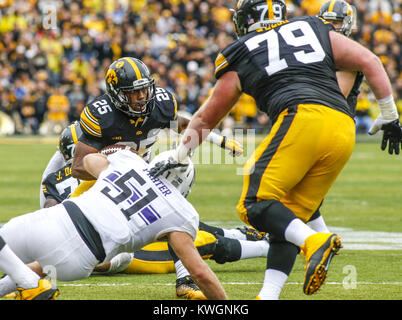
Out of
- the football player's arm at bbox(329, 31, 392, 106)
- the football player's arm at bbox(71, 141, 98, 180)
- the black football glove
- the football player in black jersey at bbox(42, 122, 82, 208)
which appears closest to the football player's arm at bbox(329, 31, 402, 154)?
the football player's arm at bbox(329, 31, 392, 106)

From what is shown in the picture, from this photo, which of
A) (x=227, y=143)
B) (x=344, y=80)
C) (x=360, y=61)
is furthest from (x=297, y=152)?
(x=227, y=143)

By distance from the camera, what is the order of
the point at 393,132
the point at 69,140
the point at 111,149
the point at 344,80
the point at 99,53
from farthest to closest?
the point at 99,53 → the point at 69,140 → the point at 111,149 → the point at 344,80 → the point at 393,132

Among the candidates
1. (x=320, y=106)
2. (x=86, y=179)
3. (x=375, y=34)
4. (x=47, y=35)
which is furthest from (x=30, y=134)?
(x=320, y=106)

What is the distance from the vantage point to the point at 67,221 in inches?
150

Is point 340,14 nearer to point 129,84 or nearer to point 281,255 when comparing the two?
point 129,84

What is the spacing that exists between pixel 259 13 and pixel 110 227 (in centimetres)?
149

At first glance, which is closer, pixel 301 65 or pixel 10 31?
pixel 301 65

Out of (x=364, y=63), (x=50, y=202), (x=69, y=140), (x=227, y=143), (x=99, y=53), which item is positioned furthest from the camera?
(x=99, y=53)

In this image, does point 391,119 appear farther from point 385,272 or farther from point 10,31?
point 10,31

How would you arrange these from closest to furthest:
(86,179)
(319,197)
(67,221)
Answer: (67,221), (319,197), (86,179)

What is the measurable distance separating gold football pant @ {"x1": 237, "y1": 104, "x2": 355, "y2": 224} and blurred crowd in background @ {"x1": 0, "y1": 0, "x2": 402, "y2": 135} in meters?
17.5

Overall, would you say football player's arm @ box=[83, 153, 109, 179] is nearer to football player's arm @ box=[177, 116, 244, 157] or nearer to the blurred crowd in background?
football player's arm @ box=[177, 116, 244, 157]

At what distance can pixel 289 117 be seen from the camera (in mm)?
3902

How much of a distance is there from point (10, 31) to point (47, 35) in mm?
1163
